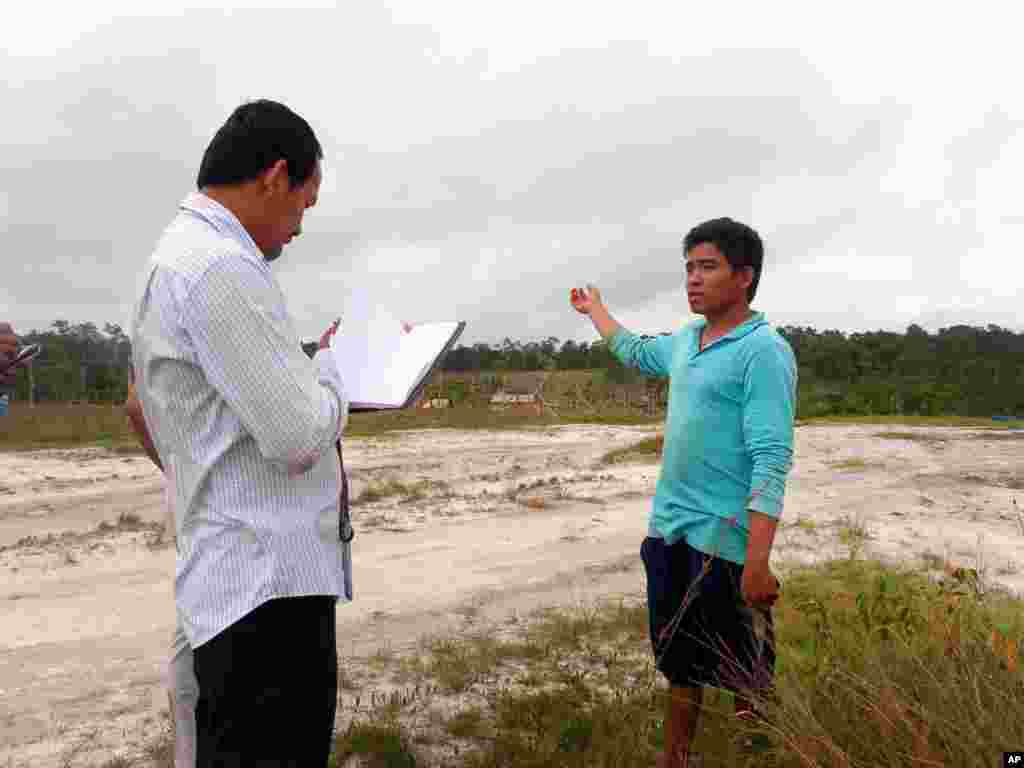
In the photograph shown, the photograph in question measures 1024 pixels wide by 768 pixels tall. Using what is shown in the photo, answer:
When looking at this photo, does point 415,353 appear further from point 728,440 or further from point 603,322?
point 603,322

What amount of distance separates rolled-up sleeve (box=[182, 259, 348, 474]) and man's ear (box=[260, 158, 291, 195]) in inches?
8.6

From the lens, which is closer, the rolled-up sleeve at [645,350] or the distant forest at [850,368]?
the rolled-up sleeve at [645,350]

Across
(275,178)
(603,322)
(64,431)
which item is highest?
(275,178)

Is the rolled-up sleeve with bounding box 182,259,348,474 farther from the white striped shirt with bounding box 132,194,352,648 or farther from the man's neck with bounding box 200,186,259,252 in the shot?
the man's neck with bounding box 200,186,259,252

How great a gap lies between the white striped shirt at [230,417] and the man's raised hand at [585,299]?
181 centimetres

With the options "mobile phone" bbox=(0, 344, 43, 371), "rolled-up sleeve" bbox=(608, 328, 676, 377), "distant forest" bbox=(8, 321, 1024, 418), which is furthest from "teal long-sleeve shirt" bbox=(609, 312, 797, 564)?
"distant forest" bbox=(8, 321, 1024, 418)

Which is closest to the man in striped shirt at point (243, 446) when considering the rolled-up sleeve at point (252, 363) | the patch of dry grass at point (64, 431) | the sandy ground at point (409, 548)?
the rolled-up sleeve at point (252, 363)

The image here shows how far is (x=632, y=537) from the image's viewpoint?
7914 mm

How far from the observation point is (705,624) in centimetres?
245

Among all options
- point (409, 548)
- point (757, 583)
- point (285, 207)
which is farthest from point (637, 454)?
point (285, 207)

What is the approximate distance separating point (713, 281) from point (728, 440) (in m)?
0.51

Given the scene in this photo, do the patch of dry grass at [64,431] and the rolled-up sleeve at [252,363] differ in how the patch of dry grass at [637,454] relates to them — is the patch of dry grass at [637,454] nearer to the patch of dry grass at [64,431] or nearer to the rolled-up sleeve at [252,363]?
the patch of dry grass at [64,431]

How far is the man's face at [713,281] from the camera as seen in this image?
251 cm

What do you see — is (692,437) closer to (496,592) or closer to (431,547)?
(496,592)
